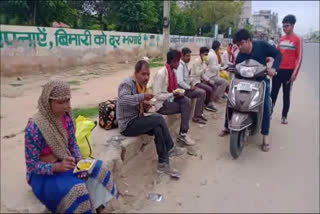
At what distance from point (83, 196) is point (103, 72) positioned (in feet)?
31.2

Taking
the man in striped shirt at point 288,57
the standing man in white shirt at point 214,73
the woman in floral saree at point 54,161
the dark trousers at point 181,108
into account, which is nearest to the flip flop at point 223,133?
the dark trousers at point 181,108

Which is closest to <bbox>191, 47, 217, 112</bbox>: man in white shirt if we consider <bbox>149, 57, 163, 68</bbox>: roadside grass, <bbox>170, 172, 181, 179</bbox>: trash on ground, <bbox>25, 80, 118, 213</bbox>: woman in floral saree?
<bbox>170, 172, 181, 179</bbox>: trash on ground

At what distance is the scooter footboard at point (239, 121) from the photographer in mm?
3539

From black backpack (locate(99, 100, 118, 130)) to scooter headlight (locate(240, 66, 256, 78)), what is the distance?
5.81 ft

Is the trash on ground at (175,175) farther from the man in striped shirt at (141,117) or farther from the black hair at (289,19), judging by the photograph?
the black hair at (289,19)

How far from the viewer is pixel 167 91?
13.5 feet

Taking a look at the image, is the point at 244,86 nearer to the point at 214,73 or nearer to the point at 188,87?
the point at 188,87

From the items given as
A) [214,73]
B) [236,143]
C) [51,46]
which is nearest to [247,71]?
[236,143]

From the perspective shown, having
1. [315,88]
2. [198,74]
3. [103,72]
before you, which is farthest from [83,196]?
[103,72]

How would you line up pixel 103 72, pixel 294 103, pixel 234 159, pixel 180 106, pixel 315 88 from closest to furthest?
pixel 234 159 < pixel 180 106 < pixel 294 103 < pixel 315 88 < pixel 103 72

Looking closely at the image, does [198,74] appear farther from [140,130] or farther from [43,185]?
[43,185]

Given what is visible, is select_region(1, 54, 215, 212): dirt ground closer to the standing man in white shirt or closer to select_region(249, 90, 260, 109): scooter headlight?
select_region(249, 90, 260, 109): scooter headlight

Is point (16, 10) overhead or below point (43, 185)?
overhead

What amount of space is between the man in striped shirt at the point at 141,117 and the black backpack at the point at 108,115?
318 millimetres
